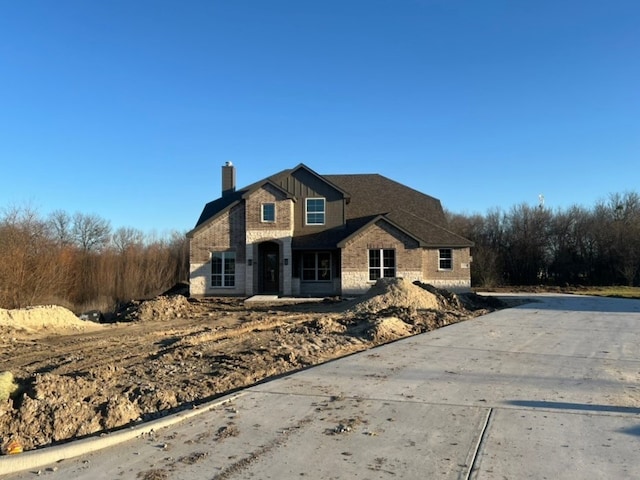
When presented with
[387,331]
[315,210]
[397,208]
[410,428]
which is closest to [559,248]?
[397,208]

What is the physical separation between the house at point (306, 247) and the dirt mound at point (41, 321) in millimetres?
12864

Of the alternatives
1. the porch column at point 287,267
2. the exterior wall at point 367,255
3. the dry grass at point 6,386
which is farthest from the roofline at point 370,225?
the dry grass at point 6,386

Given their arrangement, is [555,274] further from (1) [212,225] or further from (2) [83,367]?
(2) [83,367]

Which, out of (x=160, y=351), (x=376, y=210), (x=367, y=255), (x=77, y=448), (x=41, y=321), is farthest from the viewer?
(x=376, y=210)

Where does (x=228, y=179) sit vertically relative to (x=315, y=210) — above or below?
above

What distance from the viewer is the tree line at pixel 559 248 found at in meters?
42.4

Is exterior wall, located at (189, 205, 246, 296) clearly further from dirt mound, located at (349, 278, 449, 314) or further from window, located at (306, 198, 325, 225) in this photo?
dirt mound, located at (349, 278, 449, 314)

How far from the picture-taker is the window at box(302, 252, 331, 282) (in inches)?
1193

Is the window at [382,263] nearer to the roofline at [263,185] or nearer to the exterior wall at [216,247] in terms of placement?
the roofline at [263,185]

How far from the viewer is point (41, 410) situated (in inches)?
223

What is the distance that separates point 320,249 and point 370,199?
24.1 ft

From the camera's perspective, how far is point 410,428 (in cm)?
554

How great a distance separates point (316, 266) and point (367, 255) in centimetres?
344

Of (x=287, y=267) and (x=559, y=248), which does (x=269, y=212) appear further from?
(x=559, y=248)
